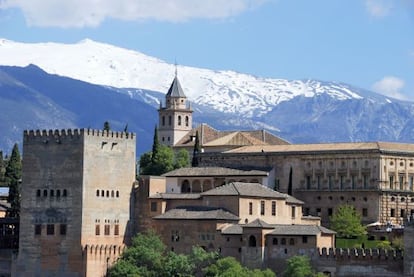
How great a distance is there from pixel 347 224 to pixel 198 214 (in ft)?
47.3

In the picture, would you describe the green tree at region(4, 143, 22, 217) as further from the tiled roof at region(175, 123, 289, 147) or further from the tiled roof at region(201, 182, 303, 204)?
the tiled roof at region(201, 182, 303, 204)

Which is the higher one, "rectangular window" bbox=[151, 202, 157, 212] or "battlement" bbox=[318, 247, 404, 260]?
"rectangular window" bbox=[151, 202, 157, 212]

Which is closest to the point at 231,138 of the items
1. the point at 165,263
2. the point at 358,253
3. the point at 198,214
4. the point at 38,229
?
the point at 198,214

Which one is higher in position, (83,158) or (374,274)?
(83,158)

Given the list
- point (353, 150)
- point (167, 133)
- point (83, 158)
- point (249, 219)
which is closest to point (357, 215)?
point (353, 150)

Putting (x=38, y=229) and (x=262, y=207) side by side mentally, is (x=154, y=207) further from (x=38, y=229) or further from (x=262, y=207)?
(x=38, y=229)

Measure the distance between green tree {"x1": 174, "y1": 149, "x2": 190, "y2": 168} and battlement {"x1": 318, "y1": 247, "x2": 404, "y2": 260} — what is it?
111 feet

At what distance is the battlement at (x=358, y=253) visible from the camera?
99.1 metres

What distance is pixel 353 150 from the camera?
12650 centimetres

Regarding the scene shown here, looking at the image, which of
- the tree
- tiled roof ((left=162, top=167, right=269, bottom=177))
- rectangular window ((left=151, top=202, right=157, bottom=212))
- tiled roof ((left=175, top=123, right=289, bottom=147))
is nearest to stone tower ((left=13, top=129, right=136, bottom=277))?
rectangular window ((left=151, top=202, right=157, bottom=212))

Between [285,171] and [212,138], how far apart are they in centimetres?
2058

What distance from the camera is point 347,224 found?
117 m

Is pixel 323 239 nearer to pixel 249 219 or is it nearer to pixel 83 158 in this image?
pixel 249 219

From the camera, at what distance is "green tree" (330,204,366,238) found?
4564 inches
